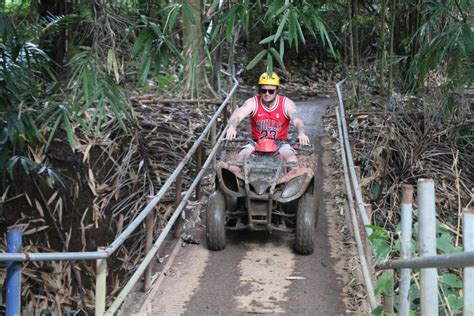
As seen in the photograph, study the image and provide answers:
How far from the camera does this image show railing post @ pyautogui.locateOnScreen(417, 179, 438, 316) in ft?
9.66

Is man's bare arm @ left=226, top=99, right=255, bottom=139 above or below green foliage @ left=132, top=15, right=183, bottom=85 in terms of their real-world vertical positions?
below

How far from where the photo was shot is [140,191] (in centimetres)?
691

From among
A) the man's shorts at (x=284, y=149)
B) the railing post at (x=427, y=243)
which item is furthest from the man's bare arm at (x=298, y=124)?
the railing post at (x=427, y=243)

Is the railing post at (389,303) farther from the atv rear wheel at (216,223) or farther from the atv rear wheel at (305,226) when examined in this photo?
the atv rear wheel at (216,223)

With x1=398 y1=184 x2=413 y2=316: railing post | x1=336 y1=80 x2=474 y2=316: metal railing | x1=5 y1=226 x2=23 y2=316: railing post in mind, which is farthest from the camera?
x1=398 y1=184 x2=413 y2=316: railing post

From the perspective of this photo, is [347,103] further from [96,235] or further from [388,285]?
[388,285]

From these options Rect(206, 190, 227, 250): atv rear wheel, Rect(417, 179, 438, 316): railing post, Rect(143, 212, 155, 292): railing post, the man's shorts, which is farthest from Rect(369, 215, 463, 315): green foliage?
the man's shorts

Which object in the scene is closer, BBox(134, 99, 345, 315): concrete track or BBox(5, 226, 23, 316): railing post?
BBox(5, 226, 23, 316): railing post

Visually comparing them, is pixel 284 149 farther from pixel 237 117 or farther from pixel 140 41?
pixel 140 41

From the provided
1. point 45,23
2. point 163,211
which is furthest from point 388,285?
point 45,23

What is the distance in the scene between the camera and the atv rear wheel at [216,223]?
228 inches

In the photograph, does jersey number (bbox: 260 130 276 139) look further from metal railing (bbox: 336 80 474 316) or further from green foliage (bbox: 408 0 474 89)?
metal railing (bbox: 336 80 474 316)

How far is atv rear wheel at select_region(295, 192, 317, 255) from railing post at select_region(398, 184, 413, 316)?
2.24 metres

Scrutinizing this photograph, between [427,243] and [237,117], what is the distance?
12.0ft
